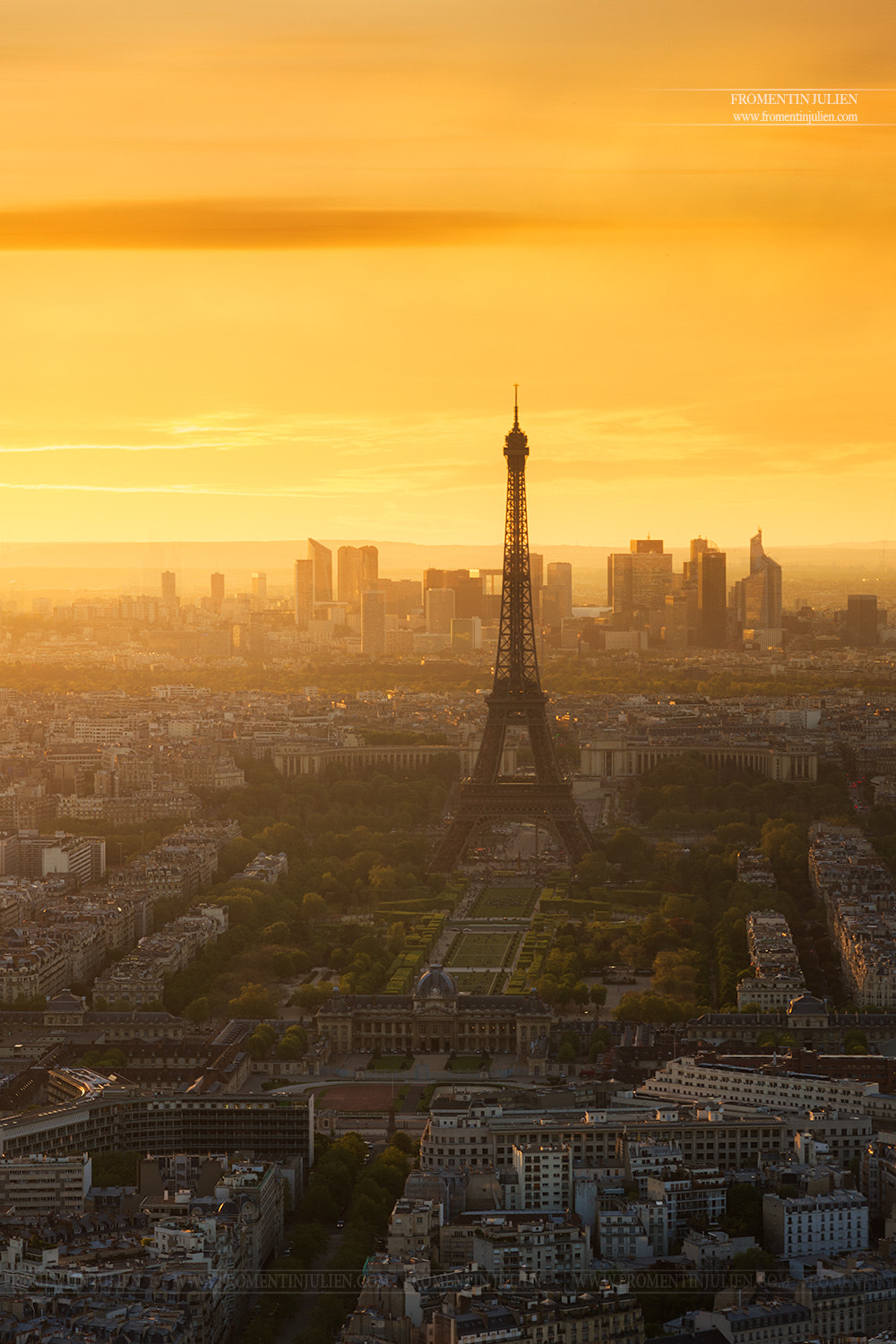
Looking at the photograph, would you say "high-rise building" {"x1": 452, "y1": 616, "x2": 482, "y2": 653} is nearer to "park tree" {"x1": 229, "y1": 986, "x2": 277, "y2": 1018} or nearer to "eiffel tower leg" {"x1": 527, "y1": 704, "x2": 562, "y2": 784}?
"eiffel tower leg" {"x1": 527, "y1": 704, "x2": 562, "y2": 784}

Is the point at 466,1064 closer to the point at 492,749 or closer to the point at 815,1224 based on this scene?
the point at 815,1224

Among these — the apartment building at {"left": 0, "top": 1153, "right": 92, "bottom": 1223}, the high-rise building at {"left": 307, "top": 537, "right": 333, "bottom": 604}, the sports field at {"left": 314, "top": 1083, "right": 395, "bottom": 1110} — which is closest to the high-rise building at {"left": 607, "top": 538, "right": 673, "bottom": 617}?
the high-rise building at {"left": 307, "top": 537, "right": 333, "bottom": 604}

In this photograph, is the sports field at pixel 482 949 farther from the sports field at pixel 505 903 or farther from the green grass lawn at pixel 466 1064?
the green grass lawn at pixel 466 1064

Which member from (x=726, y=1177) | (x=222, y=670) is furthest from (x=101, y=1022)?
(x=222, y=670)

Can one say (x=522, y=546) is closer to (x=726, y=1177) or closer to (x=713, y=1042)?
(x=713, y=1042)

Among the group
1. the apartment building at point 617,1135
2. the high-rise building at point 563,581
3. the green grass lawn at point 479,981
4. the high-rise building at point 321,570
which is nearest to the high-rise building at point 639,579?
the high-rise building at point 563,581

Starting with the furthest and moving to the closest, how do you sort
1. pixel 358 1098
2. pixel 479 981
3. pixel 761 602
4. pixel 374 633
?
pixel 374 633 → pixel 761 602 → pixel 479 981 → pixel 358 1098

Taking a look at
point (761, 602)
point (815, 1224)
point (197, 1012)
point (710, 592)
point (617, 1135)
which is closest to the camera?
point (815, 1224)

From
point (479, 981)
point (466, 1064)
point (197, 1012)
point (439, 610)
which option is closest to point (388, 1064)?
point (466, 1064)
